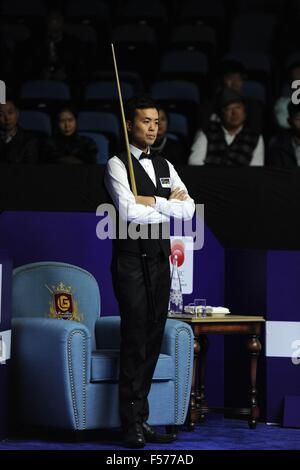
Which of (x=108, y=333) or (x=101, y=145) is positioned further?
(x=101, y=145)

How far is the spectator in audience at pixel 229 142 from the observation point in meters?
8.12

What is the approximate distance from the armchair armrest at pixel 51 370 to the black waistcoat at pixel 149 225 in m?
0.51

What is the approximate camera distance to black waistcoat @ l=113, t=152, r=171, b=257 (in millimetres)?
5617

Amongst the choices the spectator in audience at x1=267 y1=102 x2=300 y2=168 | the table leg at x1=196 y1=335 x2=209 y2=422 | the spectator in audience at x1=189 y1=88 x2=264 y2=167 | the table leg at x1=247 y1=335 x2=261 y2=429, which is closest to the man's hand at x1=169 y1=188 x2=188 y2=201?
the table leg at x1=247 y1=335 x2=261 y2=429

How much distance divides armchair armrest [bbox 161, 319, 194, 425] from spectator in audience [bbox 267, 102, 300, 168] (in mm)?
1951

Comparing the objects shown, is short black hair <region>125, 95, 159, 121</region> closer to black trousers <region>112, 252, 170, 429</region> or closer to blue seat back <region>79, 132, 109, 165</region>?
black trousers <region>112, 252, 170, 429</region>

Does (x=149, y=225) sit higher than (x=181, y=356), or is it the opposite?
(x=149, y=225)

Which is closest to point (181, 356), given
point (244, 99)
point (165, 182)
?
point (165, 182)

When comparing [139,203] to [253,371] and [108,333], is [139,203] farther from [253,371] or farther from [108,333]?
[253,371]

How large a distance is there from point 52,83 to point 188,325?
13.9 ft

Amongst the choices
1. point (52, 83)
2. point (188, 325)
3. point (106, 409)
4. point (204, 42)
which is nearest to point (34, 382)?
point (106, 409)

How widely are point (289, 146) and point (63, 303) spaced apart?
222 centimetres

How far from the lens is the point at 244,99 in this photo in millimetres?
8828

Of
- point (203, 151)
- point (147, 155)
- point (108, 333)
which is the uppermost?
point (203, 151)
